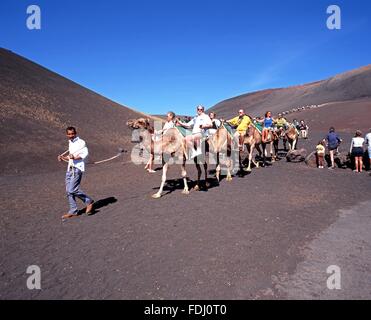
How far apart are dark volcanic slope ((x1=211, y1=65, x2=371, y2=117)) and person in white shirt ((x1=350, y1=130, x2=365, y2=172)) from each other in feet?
181

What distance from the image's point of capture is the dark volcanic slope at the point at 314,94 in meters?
66.9

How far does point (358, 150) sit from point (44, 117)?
983 inches

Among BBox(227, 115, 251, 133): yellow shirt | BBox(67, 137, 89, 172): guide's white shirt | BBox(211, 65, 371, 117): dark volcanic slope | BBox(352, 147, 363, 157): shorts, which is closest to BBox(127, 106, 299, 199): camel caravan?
BBox(227, 115, 251, 133): yellow shirt

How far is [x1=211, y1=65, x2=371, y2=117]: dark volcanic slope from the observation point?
6688 cm

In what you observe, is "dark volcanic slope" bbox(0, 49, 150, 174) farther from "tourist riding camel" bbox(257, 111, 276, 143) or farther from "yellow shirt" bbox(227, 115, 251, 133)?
"tourist riding camel" bbox(257, 111, 276, 143)

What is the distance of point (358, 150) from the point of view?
14.2m

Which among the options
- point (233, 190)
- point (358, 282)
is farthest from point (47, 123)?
point (358, 282)

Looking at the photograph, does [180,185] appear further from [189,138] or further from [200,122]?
[200,122]

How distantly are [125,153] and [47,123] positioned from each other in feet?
26.6

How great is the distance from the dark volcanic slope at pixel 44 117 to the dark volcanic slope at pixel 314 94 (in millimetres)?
46800

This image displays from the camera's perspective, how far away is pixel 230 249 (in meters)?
5.87

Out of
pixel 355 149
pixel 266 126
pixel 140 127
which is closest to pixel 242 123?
pixel 266 126
